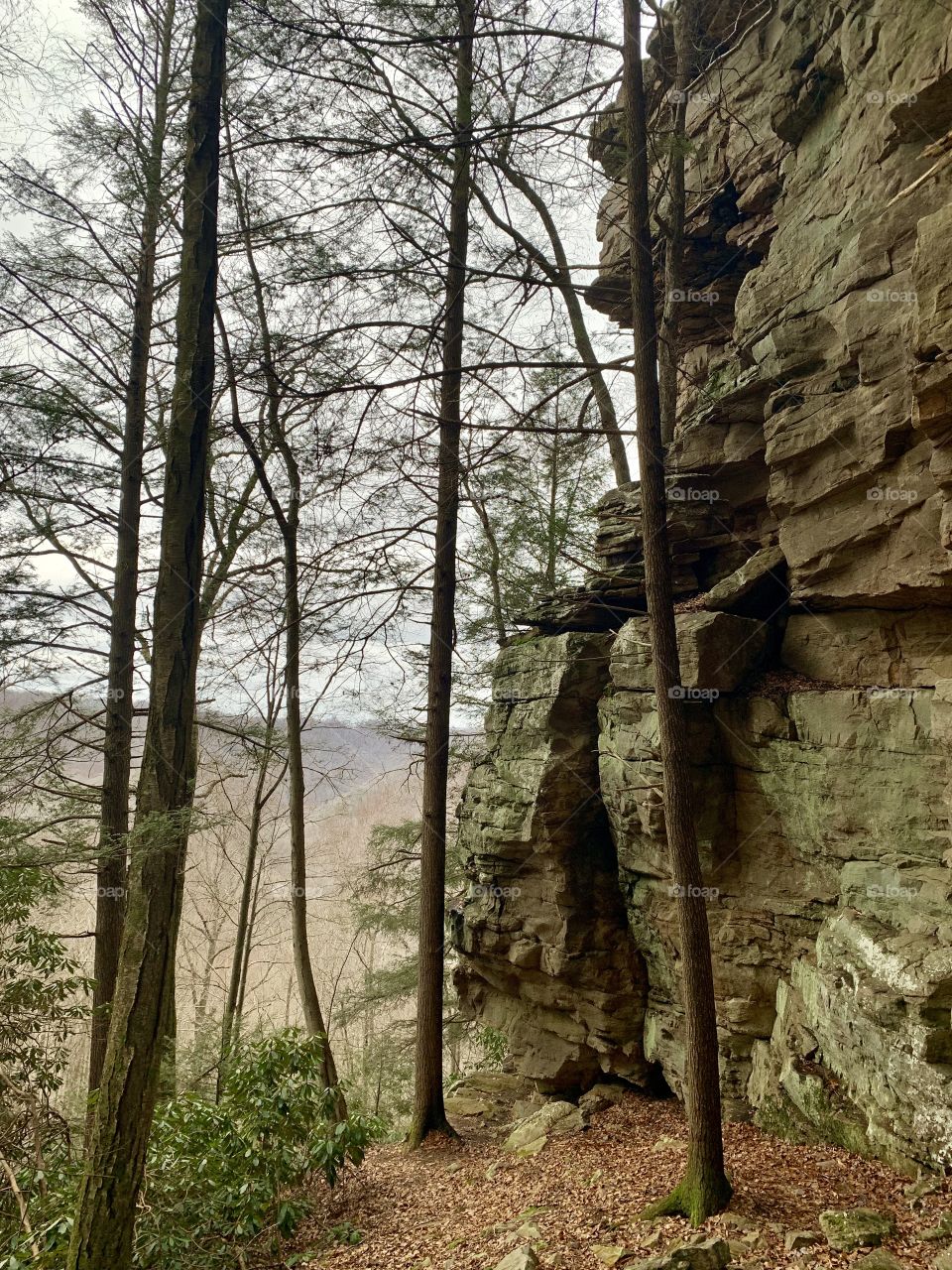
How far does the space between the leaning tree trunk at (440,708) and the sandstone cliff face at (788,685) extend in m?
1.01

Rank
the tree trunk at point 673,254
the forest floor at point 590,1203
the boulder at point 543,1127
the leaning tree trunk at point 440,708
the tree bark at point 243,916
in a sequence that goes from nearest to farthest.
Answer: the forest floor at point 590,1203, the boulder at point 543,1127, the leaning tree trunk at point 440,708, the tree trunk at point 673,254, the tree bark at point 243,916

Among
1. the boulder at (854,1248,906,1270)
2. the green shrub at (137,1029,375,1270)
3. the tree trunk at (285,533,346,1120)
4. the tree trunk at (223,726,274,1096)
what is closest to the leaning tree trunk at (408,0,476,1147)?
the tree trunk at (285,533,346,1120)

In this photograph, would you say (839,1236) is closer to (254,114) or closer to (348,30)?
(254,114)

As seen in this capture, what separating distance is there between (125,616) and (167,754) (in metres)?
4.34

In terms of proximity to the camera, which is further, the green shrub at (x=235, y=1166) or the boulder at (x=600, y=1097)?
the boulder at (x=600, y=1097)

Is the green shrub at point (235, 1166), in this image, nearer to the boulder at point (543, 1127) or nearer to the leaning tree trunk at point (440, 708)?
the leaning tree trunk at point (440, 708)

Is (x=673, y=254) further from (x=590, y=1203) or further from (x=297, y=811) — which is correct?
(x=590, y=1203)

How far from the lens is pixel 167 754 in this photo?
4910 mm

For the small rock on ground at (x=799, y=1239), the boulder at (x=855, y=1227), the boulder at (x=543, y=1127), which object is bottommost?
the boulder at (x=543, y=1127)

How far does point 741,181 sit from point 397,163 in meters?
6.00

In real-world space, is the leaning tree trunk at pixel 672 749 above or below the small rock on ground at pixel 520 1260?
above

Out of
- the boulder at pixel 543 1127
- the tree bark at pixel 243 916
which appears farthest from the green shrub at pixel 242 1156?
the tree bark at pixel 243 916

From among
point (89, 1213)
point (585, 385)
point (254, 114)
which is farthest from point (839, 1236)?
point (585, 385)

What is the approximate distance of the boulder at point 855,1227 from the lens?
450 centimetres
